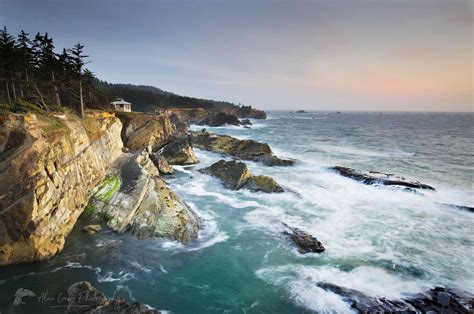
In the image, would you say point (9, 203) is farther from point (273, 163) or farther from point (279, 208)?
point (273, 163)

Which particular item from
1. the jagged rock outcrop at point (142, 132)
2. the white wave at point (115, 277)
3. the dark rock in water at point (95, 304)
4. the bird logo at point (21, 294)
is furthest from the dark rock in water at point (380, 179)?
the bird logo at point (21, 294)

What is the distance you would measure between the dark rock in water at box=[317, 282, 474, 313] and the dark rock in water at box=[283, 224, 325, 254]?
4500 mm

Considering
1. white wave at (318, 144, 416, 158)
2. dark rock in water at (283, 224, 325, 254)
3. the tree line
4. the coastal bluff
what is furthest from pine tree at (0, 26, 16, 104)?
white wave at (318, 144, 416, 158)

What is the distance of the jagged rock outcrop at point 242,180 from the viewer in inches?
1303

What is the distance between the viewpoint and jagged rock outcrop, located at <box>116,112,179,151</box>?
5231cm

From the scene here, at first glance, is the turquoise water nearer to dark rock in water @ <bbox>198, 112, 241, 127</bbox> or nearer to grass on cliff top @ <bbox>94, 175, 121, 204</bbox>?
grass on cliff top @ <bbox>94, 175, 121, 204</bbox>

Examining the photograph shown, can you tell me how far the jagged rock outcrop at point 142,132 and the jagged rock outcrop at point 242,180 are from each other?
64.6ft

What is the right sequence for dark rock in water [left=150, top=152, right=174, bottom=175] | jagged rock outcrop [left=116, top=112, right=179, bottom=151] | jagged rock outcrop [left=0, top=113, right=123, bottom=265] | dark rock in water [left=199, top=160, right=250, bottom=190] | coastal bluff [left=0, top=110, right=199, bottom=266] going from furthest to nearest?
1. jagged rock outcrop [left=116, top=112, right=179, bottom=151]
2. dark rock in water [left=150, top=152, right=174, bottom=175]
3. dark rock in water [left=199, top=160, right=250, bottom=190]
4. coastal bluff [left=0, top=110, right=199, bottom=266]
5. jagged rock outcrop [left=0, top=113, right=123, bottom=265]

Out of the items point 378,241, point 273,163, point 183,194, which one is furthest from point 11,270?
point 273,163

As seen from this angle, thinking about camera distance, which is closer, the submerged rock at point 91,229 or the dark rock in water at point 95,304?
the dark rock in water at point 95,304

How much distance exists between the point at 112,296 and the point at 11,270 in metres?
6.82

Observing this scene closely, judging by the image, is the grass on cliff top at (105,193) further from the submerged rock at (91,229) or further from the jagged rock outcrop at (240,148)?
the jagged rock outcrop at (240,148)

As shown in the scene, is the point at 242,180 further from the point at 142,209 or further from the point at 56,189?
the point at 56,189

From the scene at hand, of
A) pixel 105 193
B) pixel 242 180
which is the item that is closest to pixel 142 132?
pixel 242 180
